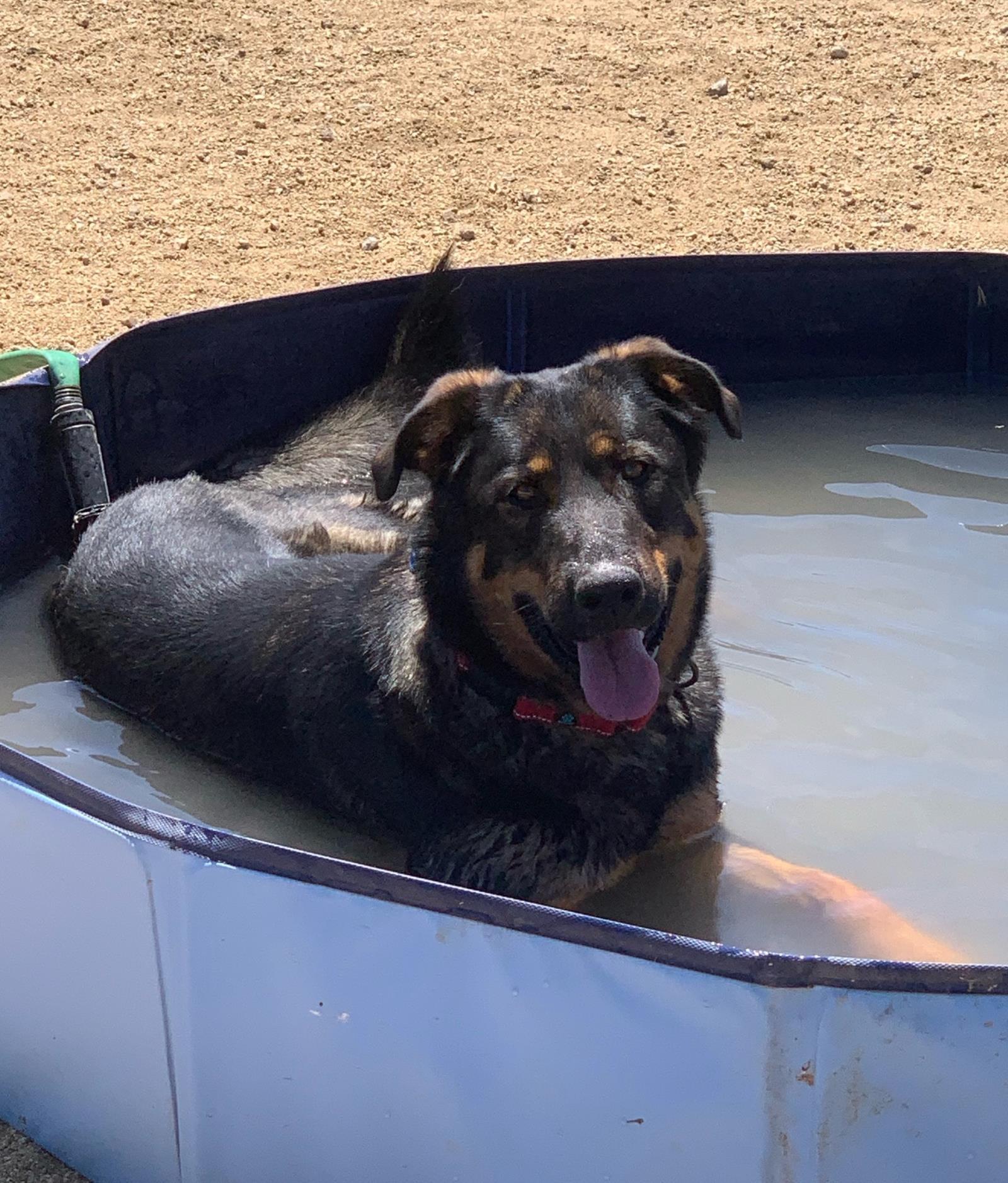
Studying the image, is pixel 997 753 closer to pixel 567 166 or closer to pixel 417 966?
pixel 417 966

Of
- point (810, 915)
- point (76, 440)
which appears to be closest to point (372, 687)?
point (810, 915)

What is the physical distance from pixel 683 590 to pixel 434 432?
0.79 metres

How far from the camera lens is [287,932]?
265cm

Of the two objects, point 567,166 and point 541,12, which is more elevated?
point 541,12

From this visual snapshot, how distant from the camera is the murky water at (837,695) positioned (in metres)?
4.24

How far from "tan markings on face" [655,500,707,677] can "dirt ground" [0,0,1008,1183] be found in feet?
16.0

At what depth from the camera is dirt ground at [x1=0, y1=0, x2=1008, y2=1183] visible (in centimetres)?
911

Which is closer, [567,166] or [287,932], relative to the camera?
[287,932]

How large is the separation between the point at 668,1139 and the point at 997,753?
258cm

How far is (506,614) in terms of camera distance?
377cm

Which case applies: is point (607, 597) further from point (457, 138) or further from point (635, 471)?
point (457, 138)

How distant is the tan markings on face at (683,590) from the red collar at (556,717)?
0.16 m

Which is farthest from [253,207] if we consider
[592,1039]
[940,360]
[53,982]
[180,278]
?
[592,1039]

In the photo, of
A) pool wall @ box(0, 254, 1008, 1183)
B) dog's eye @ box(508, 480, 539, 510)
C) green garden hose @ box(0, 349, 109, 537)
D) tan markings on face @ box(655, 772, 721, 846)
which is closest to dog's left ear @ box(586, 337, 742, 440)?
dog's eye @ box(508, 480, 539, 510)
